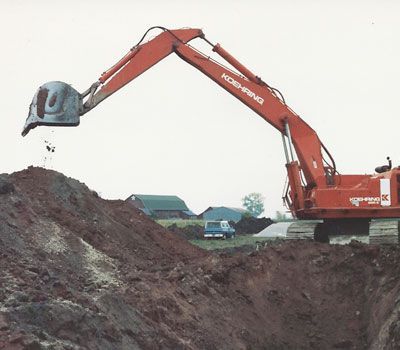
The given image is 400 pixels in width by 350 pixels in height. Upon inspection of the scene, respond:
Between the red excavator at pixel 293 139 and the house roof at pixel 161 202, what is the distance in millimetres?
61657

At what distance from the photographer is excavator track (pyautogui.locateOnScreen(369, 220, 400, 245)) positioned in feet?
46.6

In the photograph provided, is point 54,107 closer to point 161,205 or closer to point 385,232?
point 385,232

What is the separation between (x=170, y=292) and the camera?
11266 millimetres

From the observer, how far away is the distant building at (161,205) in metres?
77.9

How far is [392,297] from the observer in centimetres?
1176

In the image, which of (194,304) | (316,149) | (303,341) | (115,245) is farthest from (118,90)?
(303,341)

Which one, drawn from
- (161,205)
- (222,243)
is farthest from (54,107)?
(161,205)

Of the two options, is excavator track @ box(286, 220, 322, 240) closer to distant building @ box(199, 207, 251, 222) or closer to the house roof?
the house roof

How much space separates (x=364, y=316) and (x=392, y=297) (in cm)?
118

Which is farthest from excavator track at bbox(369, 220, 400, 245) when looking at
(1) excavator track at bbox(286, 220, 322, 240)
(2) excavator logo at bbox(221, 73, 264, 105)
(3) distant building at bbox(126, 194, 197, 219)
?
(3) distant building at bbox(126, 194, 197, 219)

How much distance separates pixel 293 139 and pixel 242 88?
186 cm

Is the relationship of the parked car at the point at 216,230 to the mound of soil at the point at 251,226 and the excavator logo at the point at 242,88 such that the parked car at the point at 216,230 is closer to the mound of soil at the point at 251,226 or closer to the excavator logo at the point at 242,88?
the mound of soil at the point at 251,226

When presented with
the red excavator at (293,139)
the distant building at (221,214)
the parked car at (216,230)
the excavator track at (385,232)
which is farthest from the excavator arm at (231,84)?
the distant building at (221,214)

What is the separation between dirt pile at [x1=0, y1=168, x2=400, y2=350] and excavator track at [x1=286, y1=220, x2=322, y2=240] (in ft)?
3.02
